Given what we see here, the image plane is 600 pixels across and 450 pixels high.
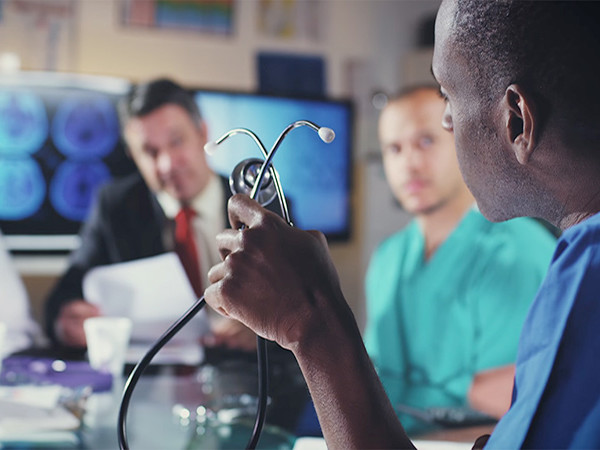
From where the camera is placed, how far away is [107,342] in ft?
4.30

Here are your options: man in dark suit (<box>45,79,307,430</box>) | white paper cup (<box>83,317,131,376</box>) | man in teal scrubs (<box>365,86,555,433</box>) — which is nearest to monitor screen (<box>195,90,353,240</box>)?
man in dark suit (<box>45,79,307,430</box>)

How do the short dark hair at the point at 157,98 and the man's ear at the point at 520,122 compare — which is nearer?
the man's ear at the point at 520,122

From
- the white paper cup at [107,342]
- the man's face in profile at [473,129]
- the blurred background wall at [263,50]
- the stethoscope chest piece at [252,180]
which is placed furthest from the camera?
the blurred background wall at [263,50]

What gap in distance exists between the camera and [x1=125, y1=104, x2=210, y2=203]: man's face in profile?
1833mm

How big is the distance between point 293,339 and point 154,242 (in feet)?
4.58

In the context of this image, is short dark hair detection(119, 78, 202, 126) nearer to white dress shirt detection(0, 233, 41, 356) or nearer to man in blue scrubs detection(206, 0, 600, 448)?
white dress shirt detection(0, 233, 41, 356)

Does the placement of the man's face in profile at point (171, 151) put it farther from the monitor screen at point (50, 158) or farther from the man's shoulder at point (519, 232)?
the man's shoulder at point (519, 232)

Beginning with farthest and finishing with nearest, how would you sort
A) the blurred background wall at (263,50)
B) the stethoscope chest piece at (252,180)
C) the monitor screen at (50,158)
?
1. the blurred background wall at (263,50)
2. the monitor screen at (50,158)
3. the stethoscope chest piece at (252,180)

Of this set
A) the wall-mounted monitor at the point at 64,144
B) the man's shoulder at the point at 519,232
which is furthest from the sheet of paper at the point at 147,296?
the man's shoulder at the point at 519,232

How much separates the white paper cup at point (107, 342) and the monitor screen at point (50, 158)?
0.85 m

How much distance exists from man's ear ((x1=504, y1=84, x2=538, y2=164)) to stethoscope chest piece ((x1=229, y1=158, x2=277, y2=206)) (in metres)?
0.26

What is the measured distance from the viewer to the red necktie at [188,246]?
183cm

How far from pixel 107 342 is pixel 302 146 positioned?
115 cm

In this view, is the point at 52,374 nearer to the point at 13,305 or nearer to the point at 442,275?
the point at 13,305
